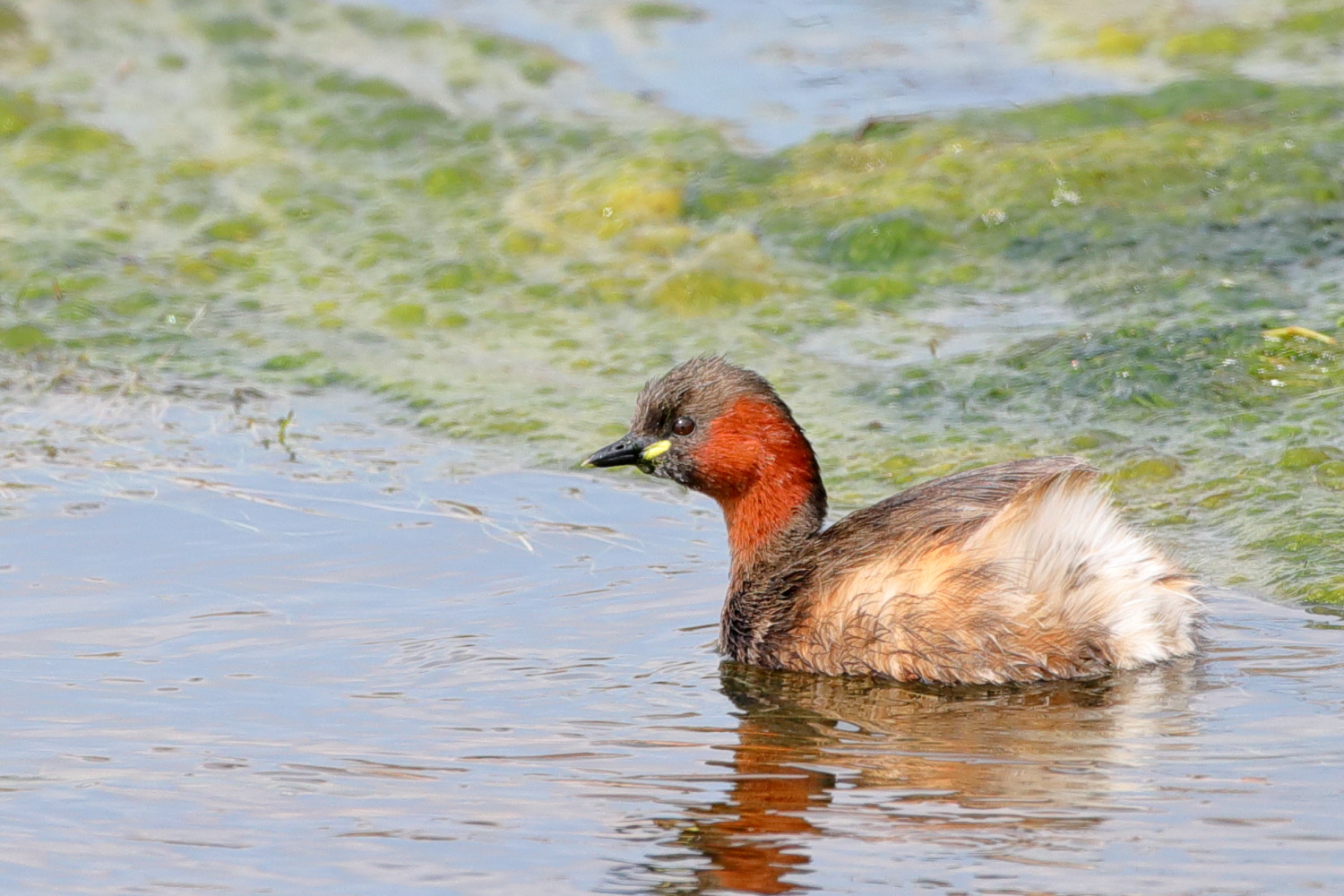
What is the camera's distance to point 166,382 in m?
8.88

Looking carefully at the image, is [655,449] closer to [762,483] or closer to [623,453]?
[623,453]

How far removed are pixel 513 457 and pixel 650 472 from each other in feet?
4.50

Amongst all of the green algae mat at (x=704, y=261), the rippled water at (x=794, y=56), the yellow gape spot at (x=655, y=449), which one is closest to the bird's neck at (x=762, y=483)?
the yellow gape spot at (x=655, y=449)

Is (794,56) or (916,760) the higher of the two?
(794,56)

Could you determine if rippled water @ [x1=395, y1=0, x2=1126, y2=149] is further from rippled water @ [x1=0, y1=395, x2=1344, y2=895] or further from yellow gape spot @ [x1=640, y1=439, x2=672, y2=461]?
yellow gape spot @ [x1=640, y1=439, x2=672, y2=461]

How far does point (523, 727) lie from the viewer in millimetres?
5449

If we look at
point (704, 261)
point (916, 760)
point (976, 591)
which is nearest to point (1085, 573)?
point (976, 591)

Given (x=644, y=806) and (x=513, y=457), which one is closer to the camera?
(x=644, y=806)

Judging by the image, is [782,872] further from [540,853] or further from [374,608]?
[374,608]

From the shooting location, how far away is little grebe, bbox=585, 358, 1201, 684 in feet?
18.9

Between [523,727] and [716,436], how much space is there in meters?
1.43

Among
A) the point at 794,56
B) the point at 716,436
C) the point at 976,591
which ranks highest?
the point at 794,56

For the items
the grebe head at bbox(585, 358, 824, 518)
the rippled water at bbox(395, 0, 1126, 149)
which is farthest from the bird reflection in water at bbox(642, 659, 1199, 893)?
the rippled water at bbox(395, 0, 1126, 149)

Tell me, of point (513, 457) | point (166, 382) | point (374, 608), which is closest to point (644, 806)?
point (374, 608)
